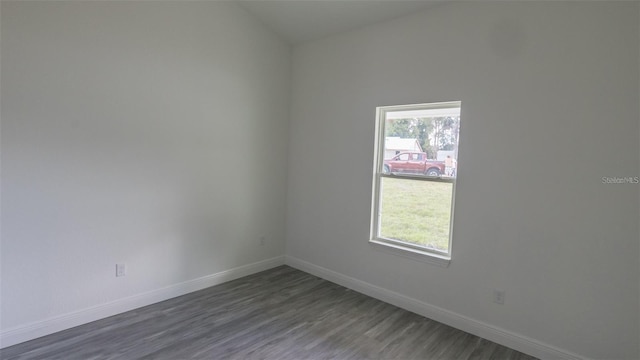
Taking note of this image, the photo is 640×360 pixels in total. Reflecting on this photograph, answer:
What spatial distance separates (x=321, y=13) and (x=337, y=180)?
181cm

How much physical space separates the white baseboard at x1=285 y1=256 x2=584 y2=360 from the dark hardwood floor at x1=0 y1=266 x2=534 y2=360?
0.06 meters

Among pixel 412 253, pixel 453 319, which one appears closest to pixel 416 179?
pixel 412 253

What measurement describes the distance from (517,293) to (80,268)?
3.55 m

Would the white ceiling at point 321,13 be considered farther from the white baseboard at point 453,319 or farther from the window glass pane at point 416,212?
the white baseboard at point 453,319

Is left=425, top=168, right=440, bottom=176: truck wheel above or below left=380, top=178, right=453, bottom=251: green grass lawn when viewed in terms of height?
above

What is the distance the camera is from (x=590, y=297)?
2.34 meters

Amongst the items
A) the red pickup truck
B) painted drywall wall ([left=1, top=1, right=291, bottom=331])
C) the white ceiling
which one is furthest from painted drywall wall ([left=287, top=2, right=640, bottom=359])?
painted drywall wall ([left=1, top=1, right=291, bottom=331])

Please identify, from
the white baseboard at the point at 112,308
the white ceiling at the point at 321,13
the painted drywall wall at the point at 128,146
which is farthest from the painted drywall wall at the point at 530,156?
the white baseboard at the point at 112,308

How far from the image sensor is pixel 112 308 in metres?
2.93

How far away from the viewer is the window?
3.05 metres

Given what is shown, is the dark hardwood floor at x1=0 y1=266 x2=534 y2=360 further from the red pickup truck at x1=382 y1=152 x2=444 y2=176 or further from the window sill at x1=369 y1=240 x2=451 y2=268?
the red pickup truck at x1=382 y1=152 x2=444 y2=176

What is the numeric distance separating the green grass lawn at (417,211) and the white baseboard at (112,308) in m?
1.80

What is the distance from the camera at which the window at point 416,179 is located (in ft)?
10.0

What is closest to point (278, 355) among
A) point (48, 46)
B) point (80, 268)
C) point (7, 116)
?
point (80, 268)
